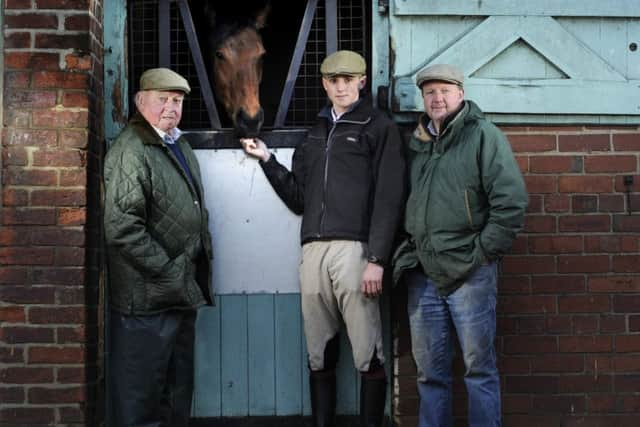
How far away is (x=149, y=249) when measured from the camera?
4168 mm

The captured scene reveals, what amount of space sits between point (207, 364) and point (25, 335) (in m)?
1.10

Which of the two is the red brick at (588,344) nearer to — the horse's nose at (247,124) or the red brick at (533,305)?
the red brick at (533,305)

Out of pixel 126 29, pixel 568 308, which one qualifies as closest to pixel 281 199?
pixel 126 29

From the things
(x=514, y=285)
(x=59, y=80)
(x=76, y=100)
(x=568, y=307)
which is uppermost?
(x=59, y=80)

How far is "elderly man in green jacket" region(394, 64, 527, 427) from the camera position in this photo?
4129 mm

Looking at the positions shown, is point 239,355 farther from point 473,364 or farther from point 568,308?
point 568,308

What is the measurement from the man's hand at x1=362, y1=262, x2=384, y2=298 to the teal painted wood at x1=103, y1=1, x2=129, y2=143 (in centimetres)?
173

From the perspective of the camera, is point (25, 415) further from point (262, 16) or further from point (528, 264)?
point (528, 264)

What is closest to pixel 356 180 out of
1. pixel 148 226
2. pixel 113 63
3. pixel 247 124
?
pixel 247 124

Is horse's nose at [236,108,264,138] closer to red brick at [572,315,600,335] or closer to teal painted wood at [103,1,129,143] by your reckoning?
teal painted wood at [103,1,129,143]

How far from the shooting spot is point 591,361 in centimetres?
477

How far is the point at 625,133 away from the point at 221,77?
2457mm

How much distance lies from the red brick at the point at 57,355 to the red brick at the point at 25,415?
0.85 ft

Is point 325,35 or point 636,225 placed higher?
point 325,35
